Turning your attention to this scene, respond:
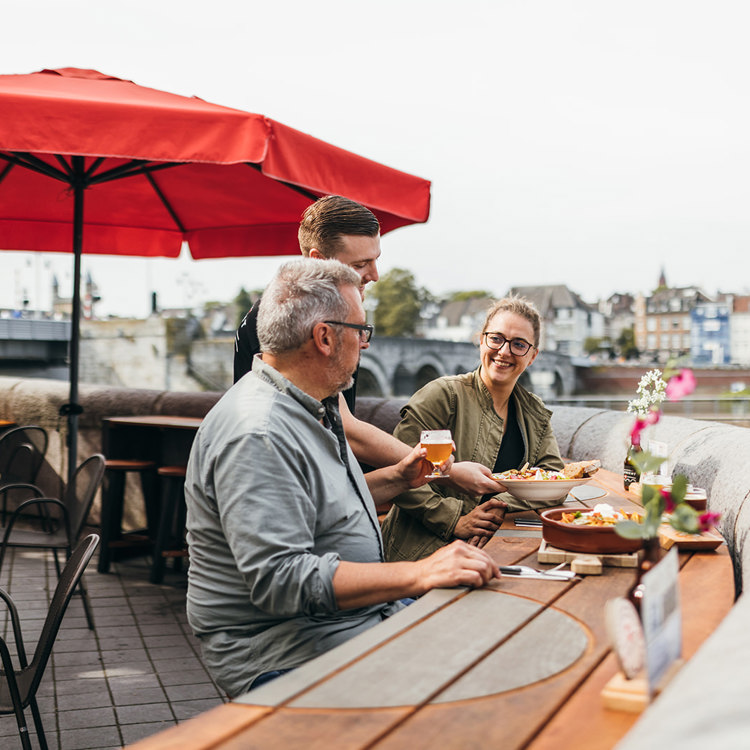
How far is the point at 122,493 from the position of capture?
5.98m

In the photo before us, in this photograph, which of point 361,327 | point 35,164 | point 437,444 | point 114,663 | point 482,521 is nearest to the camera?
point 361,327

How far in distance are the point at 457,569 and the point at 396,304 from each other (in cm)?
8474

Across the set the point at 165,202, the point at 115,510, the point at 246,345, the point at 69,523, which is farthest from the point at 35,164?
the point at 246,345

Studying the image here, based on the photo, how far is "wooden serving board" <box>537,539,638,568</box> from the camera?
6.91 feet

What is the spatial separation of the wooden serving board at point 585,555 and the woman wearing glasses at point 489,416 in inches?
39.0

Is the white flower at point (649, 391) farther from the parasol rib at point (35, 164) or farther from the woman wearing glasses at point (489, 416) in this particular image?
the parasol rib at point (35, 164)

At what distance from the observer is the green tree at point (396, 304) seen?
283 feet

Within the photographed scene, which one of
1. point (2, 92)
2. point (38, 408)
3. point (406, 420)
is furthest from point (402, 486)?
point (38, 408)

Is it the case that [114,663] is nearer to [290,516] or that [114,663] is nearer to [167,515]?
[167,515]

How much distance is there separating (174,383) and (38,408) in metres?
38.4

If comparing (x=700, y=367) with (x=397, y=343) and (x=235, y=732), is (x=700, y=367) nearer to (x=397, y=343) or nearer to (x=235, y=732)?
(x=397, y=343)

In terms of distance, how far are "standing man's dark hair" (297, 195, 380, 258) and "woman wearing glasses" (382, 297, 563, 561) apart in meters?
0.80

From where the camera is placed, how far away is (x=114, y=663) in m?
4.18

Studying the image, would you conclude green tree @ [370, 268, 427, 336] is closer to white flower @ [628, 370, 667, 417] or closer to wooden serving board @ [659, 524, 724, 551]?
white flower @ [628, 370, 667, 417]
